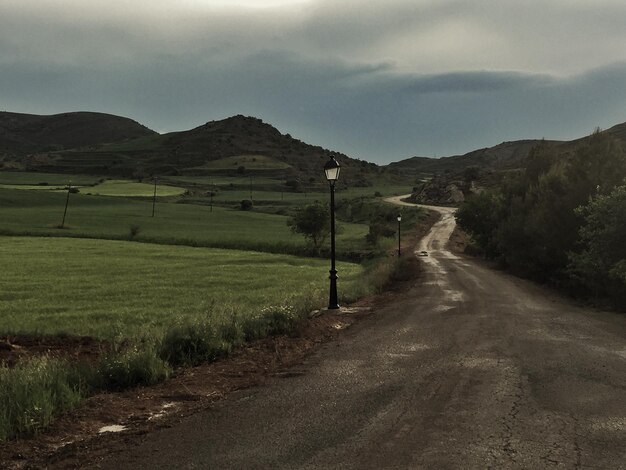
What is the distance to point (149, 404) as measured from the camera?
24.8 feet

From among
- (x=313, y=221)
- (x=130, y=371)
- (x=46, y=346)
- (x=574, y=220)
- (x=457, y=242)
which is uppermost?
(x=574, y=220)

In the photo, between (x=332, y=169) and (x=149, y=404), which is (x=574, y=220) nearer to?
(x=332, y=169)

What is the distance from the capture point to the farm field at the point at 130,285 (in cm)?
1886

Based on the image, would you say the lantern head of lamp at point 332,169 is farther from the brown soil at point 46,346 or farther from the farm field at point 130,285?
the brown soil at point 46,346

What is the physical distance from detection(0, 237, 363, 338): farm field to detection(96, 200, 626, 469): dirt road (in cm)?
582

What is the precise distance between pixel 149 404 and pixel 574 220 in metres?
24.5

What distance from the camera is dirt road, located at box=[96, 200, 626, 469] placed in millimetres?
5496

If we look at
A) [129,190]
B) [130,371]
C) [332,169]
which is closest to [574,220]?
[332,169]

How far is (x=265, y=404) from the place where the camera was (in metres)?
7.43

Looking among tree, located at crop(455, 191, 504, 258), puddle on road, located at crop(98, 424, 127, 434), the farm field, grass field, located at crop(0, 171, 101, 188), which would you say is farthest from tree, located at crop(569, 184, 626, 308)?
grass field, located at crop(0, 171, 101, 188)

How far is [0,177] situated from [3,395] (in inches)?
6156

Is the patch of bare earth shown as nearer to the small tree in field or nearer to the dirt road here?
the dirt road

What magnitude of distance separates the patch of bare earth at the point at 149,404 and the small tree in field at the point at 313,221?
42.2 metres

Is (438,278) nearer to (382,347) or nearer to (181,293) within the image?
(181,293)
